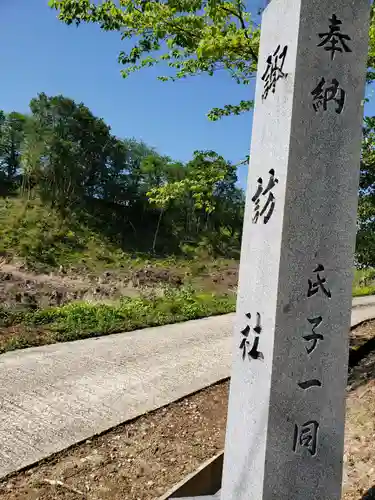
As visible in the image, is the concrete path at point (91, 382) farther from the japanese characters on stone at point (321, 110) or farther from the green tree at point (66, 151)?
the green tree at point (66, 151)

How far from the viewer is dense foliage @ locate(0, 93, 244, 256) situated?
28.5 meters

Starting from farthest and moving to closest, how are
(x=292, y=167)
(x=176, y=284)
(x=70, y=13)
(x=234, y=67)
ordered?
(x=176, y=284) < (x=234, y=67) < (x=70, y=13) < (x=292, y=167)

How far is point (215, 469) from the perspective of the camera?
3.80 metres

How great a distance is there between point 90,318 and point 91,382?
141 inches

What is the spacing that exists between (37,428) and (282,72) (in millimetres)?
4135

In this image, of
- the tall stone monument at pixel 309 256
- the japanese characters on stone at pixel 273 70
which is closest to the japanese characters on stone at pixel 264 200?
the tall stone monument at pixel 309 256

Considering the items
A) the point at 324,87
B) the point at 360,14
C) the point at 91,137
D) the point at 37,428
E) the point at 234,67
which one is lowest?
the point at 37,428

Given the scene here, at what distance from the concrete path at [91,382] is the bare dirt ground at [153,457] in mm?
234

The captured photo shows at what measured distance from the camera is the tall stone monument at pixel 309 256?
95.7 inches

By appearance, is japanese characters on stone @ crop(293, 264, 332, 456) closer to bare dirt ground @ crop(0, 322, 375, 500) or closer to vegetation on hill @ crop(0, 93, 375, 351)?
bare dirt ground @ crop(0, 322, 375, 500)

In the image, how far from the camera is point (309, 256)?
2459mm

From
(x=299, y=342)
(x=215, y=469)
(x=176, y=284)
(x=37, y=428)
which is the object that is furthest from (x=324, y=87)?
(x=176, y=284)

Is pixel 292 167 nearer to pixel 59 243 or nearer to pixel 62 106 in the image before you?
pixel 59 243

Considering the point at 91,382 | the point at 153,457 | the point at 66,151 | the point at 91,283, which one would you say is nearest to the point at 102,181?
the point at 66,151
